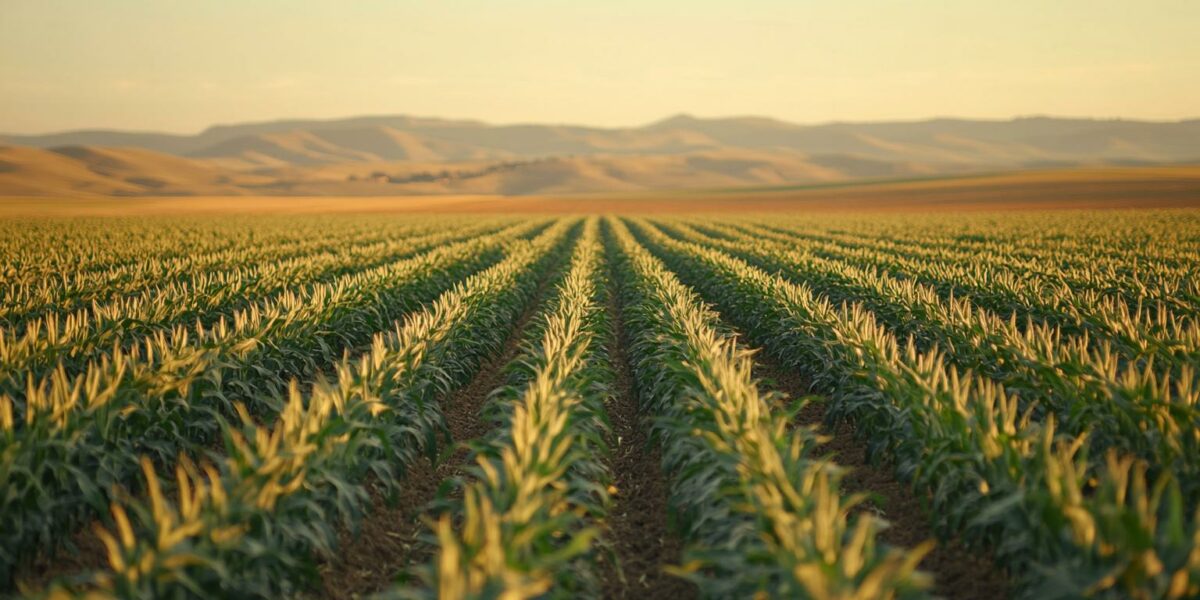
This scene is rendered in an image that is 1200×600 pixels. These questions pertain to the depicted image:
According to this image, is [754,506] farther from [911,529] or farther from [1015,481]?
[911,529]

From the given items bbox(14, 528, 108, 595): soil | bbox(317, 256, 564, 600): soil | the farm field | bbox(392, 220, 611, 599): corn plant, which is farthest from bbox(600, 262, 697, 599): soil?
bbox(14, 528, 108, 595): soil

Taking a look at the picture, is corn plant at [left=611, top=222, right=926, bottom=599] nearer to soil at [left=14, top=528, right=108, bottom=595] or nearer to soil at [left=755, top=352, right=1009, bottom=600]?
soil at [left=755, top=352, right=1009, bottom=600]

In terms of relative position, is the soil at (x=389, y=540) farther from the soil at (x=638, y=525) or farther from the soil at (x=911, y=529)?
the soil at (x=911, y=529)

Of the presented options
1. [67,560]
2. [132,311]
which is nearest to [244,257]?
[132,311]

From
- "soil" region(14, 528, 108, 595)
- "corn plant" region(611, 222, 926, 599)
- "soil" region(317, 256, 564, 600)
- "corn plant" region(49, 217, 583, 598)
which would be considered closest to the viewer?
"corn plant" region(611, 222, 926, 599)

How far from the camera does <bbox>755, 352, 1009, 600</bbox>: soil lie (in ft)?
16.1

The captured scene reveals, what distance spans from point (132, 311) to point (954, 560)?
949 cm

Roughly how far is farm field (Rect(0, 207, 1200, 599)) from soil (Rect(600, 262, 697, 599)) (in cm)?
3

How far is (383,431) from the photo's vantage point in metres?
5.69

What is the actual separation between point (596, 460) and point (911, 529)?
2.50 m

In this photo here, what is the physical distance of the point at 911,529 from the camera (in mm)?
5762

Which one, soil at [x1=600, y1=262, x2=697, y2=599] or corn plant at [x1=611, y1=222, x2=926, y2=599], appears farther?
soil at [x1=600, y1=262, x2=697, y2=599]

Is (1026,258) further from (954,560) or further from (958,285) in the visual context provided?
(954,560)

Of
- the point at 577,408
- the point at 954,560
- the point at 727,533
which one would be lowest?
the point at 954,560
